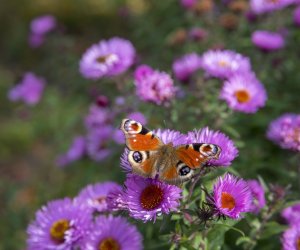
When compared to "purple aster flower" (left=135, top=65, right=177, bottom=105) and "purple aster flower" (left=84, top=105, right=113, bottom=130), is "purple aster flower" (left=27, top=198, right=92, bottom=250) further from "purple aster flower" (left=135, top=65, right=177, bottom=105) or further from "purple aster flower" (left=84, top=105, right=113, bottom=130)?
"purple aster flower" (left=84, top=105, right=113, bottom=130)

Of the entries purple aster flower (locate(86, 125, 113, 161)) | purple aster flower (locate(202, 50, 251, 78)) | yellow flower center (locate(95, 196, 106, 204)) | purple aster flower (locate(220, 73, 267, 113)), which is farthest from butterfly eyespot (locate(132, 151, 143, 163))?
purple aster flower (locate(86, 125, 113, 161))

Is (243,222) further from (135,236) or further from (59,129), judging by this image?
(59,129)

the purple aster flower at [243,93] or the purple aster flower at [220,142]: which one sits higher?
the purple aster flower at [243,93]

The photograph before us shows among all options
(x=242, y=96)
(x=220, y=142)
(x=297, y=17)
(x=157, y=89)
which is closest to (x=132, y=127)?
(x=220, y=142)

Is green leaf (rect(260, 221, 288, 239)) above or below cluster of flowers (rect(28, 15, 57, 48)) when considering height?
below

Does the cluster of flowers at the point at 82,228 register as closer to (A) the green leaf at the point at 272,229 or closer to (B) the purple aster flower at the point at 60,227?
(B) the purple aster flower at the point at 60,227

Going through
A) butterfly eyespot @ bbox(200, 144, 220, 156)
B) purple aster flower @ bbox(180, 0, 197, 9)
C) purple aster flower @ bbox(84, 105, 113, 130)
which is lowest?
butterfly eyespot @ bbox(200, 144, 220, 156)

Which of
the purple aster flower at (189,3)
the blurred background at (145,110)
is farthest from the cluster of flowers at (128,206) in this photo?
the purple aster flower at (189,3)

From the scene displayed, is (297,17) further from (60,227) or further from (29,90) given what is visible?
(29,90)

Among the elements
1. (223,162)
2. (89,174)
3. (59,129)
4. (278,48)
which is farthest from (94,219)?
(59,129)
